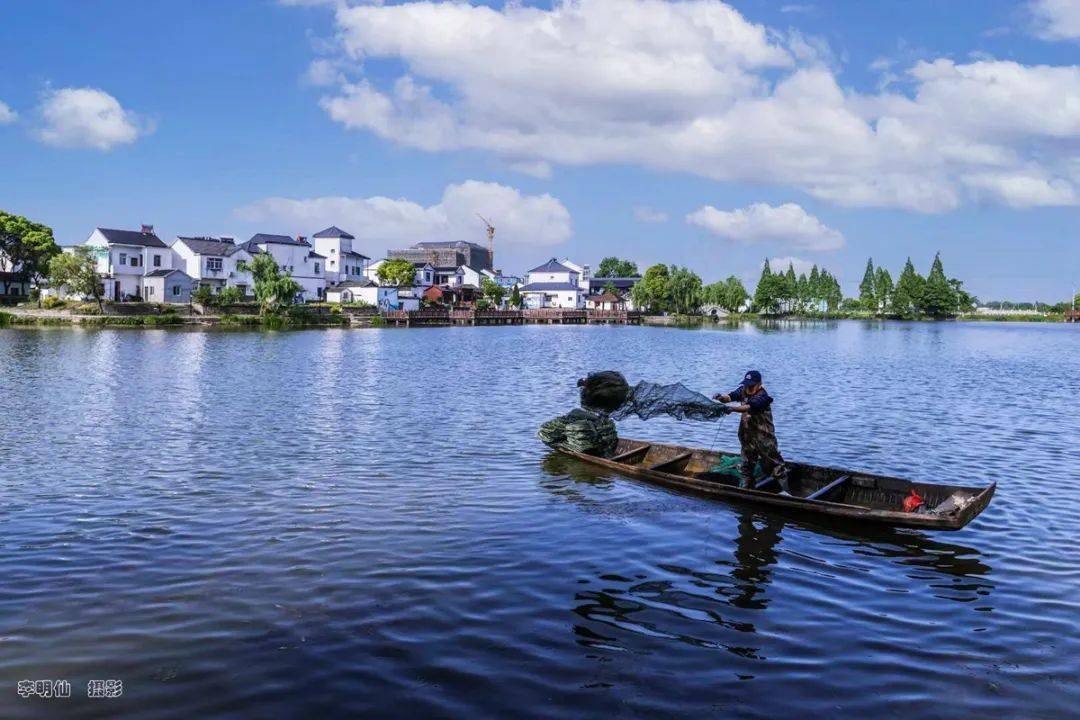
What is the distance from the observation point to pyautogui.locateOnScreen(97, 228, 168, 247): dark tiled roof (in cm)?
9569

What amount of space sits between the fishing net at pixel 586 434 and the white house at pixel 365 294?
102 meters

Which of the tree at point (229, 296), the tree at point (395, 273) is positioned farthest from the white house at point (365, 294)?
the tree at point (229, 296)

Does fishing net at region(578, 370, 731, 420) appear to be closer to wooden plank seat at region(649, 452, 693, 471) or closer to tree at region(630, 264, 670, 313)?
wooden plank seat at region(649, 452, 693, 471)

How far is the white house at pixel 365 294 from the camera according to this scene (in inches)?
4742

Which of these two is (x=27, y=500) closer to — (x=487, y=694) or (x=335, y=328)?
(x=487, y=694)

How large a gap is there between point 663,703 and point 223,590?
5.98 meters

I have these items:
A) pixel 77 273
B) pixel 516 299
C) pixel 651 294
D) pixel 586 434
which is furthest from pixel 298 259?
pixel 586 434

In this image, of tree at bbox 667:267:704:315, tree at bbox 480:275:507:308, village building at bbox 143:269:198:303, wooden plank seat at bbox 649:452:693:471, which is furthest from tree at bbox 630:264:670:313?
wooden plank seat at bbox 649:452:693:471

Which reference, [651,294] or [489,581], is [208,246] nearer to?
[651,294]

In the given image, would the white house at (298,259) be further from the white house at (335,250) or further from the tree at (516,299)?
the tree at (516,299)

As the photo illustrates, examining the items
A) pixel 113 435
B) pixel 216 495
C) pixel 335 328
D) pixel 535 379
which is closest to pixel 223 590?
Result: pixel 216 495

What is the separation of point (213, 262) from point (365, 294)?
2332cm

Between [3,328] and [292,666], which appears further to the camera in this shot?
[3,328]

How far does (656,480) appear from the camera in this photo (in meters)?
17.0
